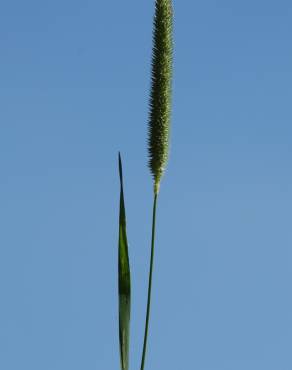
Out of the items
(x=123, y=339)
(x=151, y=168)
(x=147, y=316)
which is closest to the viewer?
(x=147, y=316)

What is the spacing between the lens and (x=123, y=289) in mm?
4695

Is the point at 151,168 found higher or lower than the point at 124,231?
higher

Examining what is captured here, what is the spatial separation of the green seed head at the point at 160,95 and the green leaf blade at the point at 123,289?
1.20 ft

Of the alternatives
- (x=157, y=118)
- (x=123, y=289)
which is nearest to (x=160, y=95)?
(x=157, y=118)

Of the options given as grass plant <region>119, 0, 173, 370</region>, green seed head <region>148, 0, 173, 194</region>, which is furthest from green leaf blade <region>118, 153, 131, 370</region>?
green seed head <region>148, 0, 173, 194</region>

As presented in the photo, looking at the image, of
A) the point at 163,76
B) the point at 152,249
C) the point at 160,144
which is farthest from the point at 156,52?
the point at 152,249

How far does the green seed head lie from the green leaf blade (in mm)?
364

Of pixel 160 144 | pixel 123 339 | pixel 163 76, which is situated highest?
pixel 163 76

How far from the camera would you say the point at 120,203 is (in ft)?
15.5

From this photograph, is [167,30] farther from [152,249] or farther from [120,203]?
[152,249]

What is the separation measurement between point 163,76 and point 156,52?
0.22 m

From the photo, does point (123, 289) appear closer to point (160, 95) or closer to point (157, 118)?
point (157, 118)

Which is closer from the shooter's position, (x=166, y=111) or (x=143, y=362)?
(x=143, y=362)

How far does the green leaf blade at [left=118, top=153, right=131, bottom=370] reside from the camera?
454 cm
